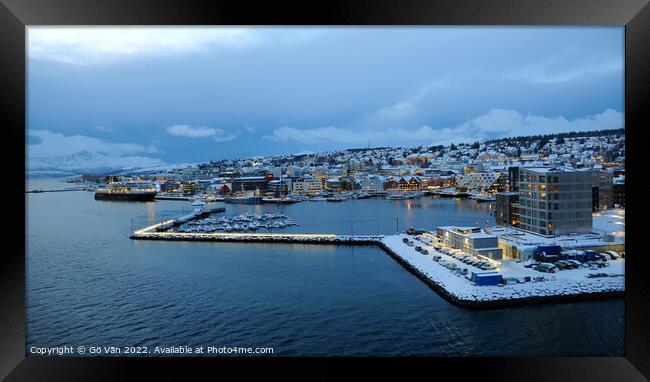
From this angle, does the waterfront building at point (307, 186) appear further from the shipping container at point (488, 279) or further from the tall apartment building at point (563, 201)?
the shipping container at point (488, 279)

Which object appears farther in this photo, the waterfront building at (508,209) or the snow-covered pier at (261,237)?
the snow-covered pier at (261,237)

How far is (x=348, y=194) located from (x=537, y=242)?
1361cm

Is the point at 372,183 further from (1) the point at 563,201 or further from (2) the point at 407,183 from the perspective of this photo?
(1) the point at 563,201

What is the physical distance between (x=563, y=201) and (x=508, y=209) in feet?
4.52

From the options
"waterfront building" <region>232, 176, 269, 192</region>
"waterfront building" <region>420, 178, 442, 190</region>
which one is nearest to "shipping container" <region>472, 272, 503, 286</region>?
"waterfront building" <region>420, 178, 442, 190</region>

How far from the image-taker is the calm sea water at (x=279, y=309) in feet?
11.8

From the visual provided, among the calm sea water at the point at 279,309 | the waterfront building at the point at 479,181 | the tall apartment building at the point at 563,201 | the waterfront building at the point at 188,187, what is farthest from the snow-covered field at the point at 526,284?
the waterfront building at the point at 188,187

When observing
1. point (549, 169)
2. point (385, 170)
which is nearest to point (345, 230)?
point (549, 169)

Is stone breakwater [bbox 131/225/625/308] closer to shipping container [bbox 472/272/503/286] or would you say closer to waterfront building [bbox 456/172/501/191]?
shipping container [bbox 472/272/503/286]

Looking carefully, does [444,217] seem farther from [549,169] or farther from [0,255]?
[0,255]

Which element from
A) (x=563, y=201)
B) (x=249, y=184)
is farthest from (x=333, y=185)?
(x=563, y=201)

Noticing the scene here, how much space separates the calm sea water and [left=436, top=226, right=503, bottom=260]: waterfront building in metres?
0.99

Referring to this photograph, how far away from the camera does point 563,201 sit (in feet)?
21.6

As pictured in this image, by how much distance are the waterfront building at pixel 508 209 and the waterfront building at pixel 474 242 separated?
132 cm
